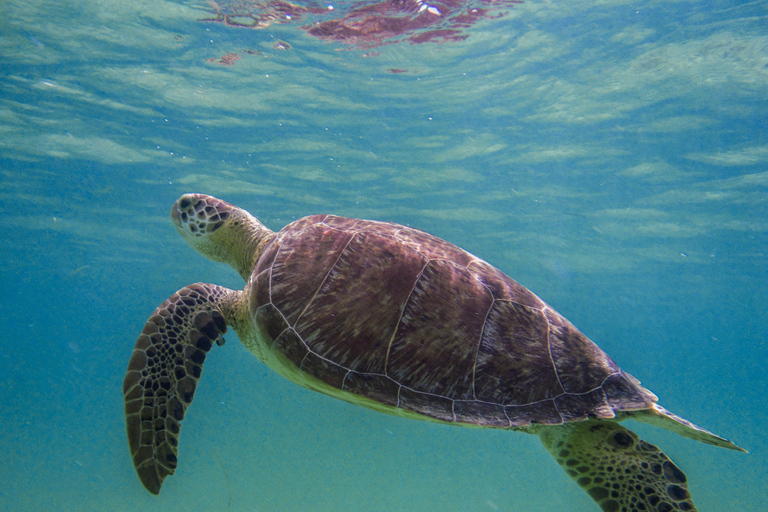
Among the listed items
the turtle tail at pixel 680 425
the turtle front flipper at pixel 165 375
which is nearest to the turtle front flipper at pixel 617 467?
the turtle tail at pixel 680 425

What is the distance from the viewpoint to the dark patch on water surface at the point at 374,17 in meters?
8.32

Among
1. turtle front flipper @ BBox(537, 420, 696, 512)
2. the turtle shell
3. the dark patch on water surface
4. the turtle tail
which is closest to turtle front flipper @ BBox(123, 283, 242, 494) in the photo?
the turtle shell

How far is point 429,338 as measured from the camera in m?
2.93

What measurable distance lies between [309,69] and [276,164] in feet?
17.3

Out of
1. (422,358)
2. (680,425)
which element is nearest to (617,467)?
(680,425)

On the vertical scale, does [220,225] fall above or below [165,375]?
above

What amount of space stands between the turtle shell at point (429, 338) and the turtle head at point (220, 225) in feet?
4.11

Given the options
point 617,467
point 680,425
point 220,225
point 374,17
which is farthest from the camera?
point 374,17

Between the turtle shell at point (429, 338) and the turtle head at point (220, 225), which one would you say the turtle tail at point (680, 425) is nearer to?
the turtle shell at point (429, 338)

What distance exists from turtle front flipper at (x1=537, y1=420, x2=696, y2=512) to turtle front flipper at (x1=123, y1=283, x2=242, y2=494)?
3.03 metres

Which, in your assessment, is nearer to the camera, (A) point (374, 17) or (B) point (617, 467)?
(B) point (617, 467)

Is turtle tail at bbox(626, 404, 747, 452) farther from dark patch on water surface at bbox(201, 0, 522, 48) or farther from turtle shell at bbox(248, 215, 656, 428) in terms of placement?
dark patch on water surface at bbox(201, 0, 522, 48)

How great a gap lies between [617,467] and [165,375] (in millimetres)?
3702

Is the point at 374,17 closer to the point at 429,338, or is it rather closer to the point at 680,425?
the point at 429,338
